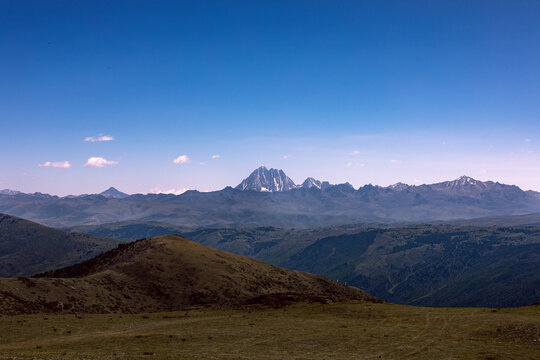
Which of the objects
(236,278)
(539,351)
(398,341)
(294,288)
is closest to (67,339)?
(398,341)

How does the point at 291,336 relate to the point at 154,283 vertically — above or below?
above

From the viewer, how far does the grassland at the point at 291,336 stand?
144 feet

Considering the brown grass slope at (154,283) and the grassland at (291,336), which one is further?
the brown grass slope at (154,283)

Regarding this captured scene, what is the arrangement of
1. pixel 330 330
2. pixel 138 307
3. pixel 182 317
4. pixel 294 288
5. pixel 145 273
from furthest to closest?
pixel 294 288 < pixel 145 273 < pixel 138 307 < pixel 182 317 < pixel 330 330

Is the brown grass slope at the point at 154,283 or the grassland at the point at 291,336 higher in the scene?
the grassland at the point at 291,336

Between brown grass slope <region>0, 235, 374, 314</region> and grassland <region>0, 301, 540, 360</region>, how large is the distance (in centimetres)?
1284

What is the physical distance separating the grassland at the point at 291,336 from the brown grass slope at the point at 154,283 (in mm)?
12839

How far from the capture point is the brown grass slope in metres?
85.9

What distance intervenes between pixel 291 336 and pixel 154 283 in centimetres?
7404

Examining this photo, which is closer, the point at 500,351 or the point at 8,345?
the point at 500,351

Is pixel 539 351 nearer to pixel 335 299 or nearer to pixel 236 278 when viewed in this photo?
pixel 335 299

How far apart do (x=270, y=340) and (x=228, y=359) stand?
11.7 meters

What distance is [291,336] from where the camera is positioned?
54156mm

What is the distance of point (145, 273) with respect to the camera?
122 meters
